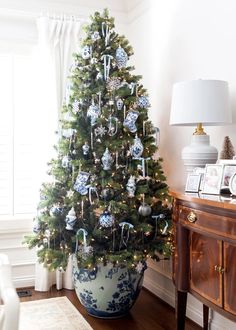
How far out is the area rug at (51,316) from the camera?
108 inches

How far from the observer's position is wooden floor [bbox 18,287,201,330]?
2.76 meters

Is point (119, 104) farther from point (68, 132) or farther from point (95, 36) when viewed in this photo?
point (95, 36)

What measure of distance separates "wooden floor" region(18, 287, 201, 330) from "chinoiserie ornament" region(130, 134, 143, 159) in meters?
1.23

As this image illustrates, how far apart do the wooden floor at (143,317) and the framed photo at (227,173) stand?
1.30 m

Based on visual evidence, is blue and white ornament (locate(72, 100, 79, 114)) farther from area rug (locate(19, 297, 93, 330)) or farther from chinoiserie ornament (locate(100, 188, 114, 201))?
→ area rug (locate(19, 297, 93, 330))

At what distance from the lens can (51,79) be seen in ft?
11.9

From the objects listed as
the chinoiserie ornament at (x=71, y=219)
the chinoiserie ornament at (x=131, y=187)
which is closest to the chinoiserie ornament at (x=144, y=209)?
the chinoiserie ornament at (x=131, y=187)

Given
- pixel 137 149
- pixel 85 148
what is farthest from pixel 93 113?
pixel 137 149

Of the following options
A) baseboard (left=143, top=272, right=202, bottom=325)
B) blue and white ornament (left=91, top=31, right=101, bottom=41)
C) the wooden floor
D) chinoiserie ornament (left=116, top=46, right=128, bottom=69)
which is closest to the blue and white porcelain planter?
the wooden floor

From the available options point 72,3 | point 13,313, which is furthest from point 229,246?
point 72,3

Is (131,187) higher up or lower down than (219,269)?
higher up

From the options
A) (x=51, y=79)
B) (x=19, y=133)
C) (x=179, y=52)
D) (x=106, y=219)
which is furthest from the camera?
(x=19, y=133)

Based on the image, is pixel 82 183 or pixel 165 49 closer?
pixel 82 183

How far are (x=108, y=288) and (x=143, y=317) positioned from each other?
413 mm
